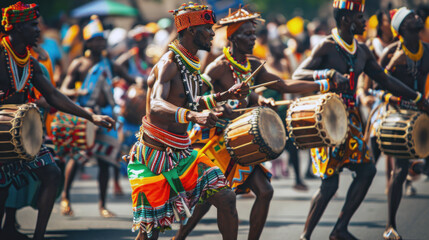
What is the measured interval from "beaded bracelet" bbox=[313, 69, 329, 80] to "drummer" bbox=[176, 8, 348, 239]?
0.12 meters

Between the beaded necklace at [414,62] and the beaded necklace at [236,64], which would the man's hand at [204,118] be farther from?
the beaded necklace at [414,62]

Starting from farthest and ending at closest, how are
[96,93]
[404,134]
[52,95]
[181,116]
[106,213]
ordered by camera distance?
[96,93]
[106,213]
[404,134]
[52,95]
[181,116]

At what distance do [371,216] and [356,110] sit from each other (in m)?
2.40

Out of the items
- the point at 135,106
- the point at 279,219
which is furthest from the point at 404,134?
the point at 135,106

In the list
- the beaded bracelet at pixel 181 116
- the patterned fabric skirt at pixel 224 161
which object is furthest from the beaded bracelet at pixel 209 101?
the patterned fabric skirt at pixel 224 161

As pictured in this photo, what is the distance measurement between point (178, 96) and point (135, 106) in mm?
6538

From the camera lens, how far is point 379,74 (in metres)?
8.05

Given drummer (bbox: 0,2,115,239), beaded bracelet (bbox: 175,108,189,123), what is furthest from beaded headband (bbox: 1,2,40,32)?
beaded bracelet (bbox: 175,108,189,123)

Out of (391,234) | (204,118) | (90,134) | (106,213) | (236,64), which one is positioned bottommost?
(106,213)

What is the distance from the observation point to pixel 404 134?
25.9 feet

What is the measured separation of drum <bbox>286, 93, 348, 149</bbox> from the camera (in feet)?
22.9

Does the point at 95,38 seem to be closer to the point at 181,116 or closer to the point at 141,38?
the point at 141,38

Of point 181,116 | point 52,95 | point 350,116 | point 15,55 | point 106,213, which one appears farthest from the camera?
point 106,213

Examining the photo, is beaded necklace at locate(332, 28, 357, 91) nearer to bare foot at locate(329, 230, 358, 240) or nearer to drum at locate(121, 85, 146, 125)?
bare foot at locate(329, 230, 358, 240)
